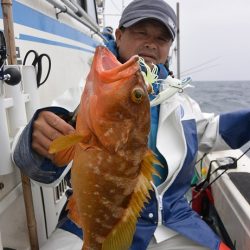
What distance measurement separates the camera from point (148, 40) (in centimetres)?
202

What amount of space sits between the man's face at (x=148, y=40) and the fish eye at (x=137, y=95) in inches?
38.6

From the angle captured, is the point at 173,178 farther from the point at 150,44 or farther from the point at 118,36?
the point at 118,36

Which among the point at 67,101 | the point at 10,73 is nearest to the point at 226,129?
the point at 67,101

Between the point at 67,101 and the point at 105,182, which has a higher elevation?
the point at 67,101

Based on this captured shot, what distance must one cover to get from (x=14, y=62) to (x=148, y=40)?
0.87 metres

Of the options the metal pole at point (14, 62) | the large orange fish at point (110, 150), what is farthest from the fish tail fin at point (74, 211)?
the metal pole at point (14, 62)

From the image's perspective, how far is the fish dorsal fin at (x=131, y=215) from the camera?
117 centimetres

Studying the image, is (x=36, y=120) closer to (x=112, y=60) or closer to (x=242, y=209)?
(x=112, y=60)

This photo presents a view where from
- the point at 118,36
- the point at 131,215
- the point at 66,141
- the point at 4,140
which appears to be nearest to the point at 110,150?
the point at 66,141

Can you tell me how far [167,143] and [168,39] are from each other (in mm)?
633

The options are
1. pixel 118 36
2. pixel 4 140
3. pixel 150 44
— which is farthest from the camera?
pixel 118 36

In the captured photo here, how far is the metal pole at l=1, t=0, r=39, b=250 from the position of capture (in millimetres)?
1362

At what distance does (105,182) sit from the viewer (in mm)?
1112

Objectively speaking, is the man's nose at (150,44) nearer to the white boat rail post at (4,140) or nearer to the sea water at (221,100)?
the sea water at (221,100)
